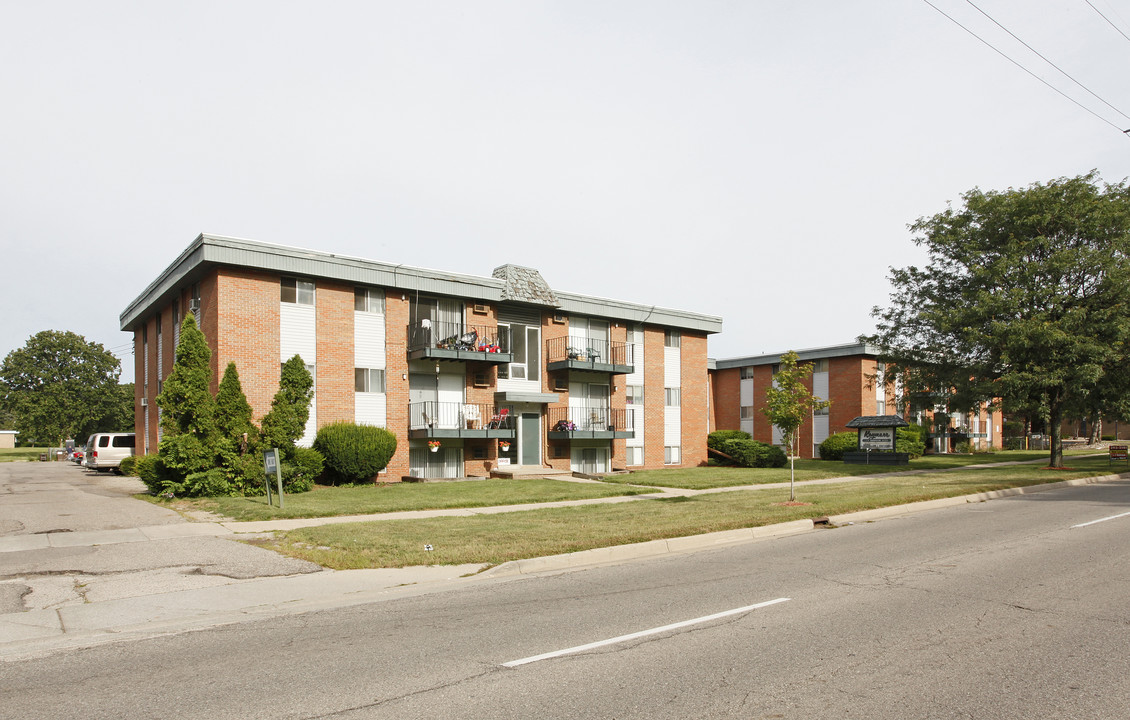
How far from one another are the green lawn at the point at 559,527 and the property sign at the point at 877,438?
14945mm

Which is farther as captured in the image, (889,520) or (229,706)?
(889,520)

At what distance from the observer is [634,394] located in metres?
33.4

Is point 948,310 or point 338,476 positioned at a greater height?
point 948,310

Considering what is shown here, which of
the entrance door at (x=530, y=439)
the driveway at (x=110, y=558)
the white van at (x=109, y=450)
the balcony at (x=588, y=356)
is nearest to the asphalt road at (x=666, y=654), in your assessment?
the driveway at (x=110, y=558)

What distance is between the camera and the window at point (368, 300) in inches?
998

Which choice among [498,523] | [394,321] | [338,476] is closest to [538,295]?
[394,321]

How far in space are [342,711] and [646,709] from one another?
1.92m

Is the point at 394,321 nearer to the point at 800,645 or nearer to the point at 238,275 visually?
the point at 238,275

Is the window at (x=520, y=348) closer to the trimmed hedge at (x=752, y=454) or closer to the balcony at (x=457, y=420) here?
the balcony at (x=457, y=420)

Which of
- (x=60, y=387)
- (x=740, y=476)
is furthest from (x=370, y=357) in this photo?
(x=60, y=387)

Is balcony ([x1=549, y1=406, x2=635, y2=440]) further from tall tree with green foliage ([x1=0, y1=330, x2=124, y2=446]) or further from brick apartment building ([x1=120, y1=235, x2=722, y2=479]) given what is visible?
tall tree with green foliage ([x1=0, y1=330, x2=124, y2=446])

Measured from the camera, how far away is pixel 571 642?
6289 millimetres

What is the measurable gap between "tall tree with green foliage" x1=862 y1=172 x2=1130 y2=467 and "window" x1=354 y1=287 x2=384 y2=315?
2171 centimetres

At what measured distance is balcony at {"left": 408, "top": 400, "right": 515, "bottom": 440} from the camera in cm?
2588
